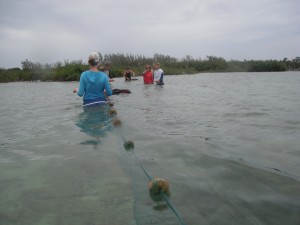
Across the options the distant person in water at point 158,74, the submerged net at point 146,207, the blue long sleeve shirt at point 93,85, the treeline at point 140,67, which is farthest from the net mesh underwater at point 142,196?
the treeline at point 140,67

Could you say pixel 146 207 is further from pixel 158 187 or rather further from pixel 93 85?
pixel 93 85

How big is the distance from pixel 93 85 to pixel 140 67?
4253cm

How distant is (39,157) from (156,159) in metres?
1.65

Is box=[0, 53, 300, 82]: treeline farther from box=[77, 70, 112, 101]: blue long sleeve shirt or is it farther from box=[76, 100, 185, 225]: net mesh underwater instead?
box=[76, 100, 185, 225]: net mesh underwater

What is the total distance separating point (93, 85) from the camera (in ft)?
24.7

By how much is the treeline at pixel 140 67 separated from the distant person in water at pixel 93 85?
91.5ft

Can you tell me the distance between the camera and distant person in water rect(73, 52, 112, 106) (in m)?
7.13

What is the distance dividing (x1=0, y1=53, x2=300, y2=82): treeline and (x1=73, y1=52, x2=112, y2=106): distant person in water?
2789 centimetres

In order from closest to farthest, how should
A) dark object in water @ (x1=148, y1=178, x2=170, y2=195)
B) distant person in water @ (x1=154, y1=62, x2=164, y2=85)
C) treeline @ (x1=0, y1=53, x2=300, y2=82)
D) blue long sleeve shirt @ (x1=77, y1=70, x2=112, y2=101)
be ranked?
dark object in water @ (x1=148, y1=178, x2=170, y2=195), blue long sleeve shirt @ (x1=77, y1=70, x2=112, y2=101), distant person in water @ (x1=154, y1=62, x2=164, y2=85), treeline @ (x1=0, y1=53, x2=300, y2=82)

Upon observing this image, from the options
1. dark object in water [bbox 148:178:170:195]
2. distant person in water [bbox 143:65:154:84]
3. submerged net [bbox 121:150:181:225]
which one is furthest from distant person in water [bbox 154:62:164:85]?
dark object in water [bbox 148:178:170:195]

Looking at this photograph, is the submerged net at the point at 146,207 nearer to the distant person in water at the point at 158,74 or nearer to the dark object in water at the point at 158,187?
the dark object in water at the point at 158,187

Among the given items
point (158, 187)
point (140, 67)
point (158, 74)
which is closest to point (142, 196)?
point (158, 187)

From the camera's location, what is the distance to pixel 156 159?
4.01 m

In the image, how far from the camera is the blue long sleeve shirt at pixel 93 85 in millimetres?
7355
